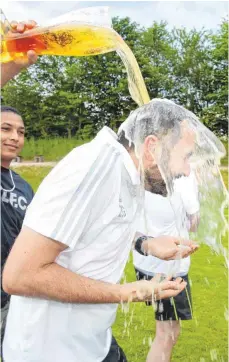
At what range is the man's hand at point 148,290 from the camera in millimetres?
1538

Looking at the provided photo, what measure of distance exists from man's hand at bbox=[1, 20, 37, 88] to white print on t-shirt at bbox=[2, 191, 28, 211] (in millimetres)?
813

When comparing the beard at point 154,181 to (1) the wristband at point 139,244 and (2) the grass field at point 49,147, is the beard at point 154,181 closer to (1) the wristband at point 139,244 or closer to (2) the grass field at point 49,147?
(1) the wristband at point 139,244

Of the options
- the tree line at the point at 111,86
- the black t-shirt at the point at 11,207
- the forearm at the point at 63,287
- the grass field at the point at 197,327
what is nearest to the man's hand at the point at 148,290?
the forearm at the point at 63,287

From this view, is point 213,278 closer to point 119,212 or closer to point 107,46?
point 107,46

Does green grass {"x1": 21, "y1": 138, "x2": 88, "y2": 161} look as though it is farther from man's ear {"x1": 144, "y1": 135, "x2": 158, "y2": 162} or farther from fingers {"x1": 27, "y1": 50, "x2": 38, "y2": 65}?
man's ear {"x1": 144, "y1": 135, "x2": 158, "y2": 162}

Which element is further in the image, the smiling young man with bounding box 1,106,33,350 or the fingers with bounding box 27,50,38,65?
the smiling young man with bounding box 1,106,33,350

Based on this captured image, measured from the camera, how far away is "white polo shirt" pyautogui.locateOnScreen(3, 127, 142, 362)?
1452 millimetres

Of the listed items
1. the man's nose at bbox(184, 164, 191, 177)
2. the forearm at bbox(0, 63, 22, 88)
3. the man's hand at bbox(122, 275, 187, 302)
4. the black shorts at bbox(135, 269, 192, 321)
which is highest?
the forearm at bbox(0, 63, 22, 88)

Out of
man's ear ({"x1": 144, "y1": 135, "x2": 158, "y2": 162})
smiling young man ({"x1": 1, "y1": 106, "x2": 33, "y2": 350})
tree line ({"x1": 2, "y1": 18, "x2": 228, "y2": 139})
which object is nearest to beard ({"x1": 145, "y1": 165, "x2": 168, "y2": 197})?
man's ear ({"x1": 144, "y1": 135, "x2": 158, "y2": 162})

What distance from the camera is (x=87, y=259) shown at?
5.02ft

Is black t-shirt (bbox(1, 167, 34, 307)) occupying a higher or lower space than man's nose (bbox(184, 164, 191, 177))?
lower

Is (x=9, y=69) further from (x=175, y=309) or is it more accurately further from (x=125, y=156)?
(x=175, y=309)

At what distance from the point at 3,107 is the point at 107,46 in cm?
135

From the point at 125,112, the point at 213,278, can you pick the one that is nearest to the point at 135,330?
the point at 213,278
